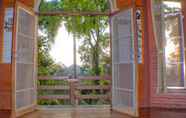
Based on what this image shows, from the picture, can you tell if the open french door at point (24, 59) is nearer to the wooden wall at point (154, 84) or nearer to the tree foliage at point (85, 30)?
the tree foliage at point (85, 30)

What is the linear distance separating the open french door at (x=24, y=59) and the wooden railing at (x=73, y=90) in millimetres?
854

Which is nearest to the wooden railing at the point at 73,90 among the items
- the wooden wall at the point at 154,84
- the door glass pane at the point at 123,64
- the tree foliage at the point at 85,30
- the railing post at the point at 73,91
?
the railing post at the point at 73,91

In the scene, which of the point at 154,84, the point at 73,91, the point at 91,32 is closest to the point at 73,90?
the point at 73,91

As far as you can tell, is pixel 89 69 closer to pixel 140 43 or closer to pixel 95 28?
pixel 95 28

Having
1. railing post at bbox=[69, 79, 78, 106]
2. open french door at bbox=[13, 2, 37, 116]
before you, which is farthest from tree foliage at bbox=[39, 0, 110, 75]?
open french door at bbox=[13, 2, 37, 116]

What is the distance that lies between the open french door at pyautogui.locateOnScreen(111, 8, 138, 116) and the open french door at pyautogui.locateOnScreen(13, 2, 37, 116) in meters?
1.82

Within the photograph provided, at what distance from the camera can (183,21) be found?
550 cm

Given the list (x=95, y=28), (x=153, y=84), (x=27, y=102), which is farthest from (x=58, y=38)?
(x=153, y=84)

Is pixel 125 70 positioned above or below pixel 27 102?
above

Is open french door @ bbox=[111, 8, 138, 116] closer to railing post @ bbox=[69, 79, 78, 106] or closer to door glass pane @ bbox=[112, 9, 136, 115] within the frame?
door glass pane @ bbox=[112, 9, 136, 115]

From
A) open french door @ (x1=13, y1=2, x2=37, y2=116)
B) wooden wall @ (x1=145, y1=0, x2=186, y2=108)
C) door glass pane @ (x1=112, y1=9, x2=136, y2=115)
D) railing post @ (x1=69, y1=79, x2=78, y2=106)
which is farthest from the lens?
railing post @ (x1=69, y1=79, x2=78, y2=106)

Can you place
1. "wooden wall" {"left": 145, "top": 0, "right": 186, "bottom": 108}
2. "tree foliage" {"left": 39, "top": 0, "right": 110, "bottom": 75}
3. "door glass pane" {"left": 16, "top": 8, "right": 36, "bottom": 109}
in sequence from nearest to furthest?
"door glass pane" {"left": 16, "top": 8, "right": 36, "bottom": 109} < "wooden wall" {"left": 145, "top": 0, "right": 186, "bottom": 108} < "tree foliage" {"left": 39, "top": 0, "right": 110, "bottom": 75}

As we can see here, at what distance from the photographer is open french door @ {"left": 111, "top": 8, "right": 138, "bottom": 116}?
4.84 meters

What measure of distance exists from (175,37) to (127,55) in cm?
128
